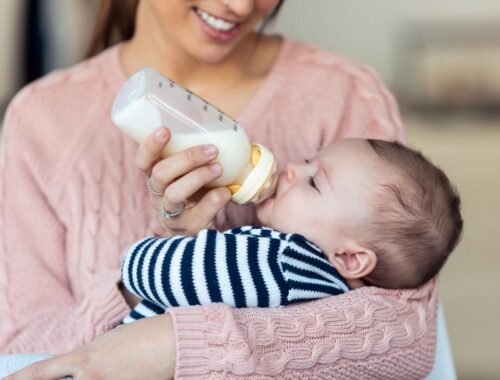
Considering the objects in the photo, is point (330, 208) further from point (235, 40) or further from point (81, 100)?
point (81, 100)

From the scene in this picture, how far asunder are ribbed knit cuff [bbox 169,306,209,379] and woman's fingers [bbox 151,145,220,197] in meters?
0.19

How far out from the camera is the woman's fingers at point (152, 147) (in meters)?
1.13

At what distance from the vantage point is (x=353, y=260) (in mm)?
1271

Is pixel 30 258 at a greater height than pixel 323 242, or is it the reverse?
pixel 323 242

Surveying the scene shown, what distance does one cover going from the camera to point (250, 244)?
1.18 meters

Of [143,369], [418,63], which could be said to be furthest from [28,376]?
[418,63]

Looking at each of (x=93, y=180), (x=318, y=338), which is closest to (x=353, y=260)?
(x=318, y=338)

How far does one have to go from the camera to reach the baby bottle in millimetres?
1140

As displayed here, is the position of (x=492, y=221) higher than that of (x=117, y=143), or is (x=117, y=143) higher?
(x=117, y=143)

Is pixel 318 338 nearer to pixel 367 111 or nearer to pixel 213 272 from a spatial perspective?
pixel 213 272

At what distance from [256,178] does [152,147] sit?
0.54 feet

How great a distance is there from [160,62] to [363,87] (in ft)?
1.25

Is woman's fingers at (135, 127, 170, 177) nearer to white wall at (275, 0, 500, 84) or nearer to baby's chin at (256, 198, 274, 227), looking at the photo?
baby's chin at (256, 198, 274, 227)

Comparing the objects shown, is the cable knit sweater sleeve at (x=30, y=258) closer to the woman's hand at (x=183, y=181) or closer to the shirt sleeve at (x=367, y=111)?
the woman's hand at (x=183, y=181)
